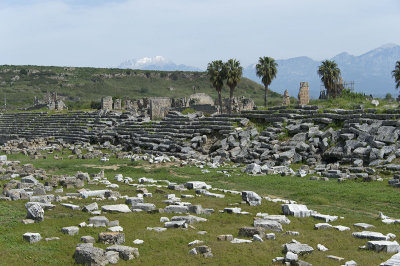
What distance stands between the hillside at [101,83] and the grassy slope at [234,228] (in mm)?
103387

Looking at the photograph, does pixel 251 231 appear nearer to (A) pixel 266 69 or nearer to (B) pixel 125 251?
(B) pixel 125 251

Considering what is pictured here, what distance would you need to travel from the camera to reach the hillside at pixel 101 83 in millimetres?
125562

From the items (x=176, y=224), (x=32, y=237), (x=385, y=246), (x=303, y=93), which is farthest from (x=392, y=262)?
(x=303, y=93)

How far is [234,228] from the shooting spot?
11625 mm

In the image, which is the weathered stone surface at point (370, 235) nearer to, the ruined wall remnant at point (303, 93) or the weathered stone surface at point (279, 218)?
the weathered stone surface at point (279, 218)

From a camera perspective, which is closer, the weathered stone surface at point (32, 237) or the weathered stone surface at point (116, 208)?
the weathered stone surface at point (32, 237)

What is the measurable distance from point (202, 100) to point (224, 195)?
61390 millimetres

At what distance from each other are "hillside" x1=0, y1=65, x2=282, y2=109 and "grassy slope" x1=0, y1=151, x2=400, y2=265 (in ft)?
339

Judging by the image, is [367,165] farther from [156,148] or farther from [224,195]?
[156,148]

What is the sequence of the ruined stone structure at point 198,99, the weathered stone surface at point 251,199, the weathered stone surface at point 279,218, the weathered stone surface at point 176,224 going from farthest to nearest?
the ruined stone structure at point 198,99, the weathered stone surface at point 251,199, the weathered stone surface at point 279,218, the weathered stone surface at point 176,224

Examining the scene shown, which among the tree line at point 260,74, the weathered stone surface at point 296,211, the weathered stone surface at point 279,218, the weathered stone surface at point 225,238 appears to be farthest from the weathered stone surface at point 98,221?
the tree line at point 260,74

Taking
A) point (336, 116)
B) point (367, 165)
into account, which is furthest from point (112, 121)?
point (367, 165)

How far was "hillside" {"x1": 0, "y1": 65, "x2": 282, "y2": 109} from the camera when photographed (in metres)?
126

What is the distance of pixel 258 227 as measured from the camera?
1104 cm
